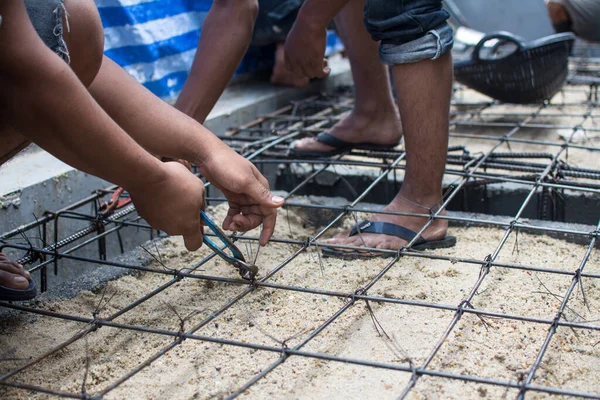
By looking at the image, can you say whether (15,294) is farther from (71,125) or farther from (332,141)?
(332,141)

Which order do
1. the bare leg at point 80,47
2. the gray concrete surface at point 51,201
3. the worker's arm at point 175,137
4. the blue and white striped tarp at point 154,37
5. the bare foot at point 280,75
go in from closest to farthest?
the bare leg at point 80,47 < the worker's arm at point 175,137 < the gray concrete surface at point 51,201 < the blue and white striped tarp at point 154,37 < the bare foot at point 280,75

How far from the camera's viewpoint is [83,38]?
1.39m

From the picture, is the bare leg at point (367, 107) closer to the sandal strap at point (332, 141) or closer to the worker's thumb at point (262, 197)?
the sandal strap at point (332, 141)

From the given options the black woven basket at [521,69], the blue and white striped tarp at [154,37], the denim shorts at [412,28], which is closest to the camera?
the denim shorts at [412,28]

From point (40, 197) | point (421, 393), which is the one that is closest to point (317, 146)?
point (40, 197)

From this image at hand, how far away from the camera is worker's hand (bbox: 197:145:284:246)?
1.42 meters

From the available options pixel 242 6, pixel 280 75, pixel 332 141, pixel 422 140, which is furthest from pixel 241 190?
pixel 280 75

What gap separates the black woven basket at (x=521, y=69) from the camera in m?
3.04

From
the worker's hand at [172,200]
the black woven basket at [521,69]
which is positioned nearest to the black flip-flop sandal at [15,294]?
the worker's hand at [172,200]

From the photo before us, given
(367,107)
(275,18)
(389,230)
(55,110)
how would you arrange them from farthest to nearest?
(275,18), (367,107), (389,230), (55,110)

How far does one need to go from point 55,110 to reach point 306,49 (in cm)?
94

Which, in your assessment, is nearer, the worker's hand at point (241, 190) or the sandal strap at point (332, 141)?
the worker's hand at point (241, 190)

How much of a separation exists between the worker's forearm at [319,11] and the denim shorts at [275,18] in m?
1.41

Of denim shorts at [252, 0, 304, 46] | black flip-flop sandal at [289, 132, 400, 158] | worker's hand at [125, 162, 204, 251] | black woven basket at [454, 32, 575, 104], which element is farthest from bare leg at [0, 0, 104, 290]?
black woven basket at [454, 32, 575, 104]
